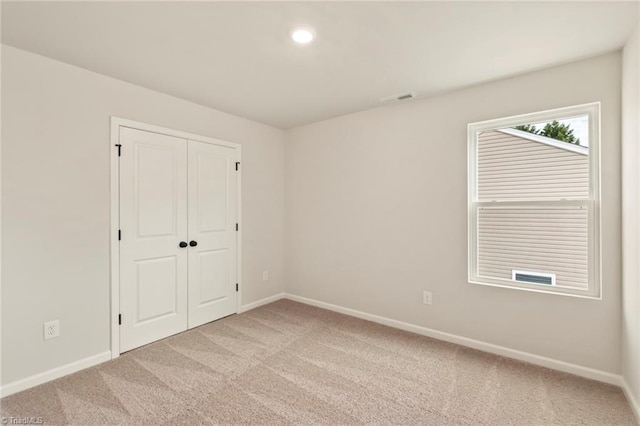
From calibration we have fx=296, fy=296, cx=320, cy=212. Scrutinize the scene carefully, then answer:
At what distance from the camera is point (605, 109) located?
2223 mm

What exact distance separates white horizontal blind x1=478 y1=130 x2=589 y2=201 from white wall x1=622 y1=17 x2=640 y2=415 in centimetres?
31

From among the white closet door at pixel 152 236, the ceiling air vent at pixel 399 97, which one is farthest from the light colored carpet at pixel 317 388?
the ceiling air vent at pixel 399 97

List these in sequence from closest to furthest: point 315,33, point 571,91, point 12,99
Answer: point 315,33
point 12,99
point 571,91

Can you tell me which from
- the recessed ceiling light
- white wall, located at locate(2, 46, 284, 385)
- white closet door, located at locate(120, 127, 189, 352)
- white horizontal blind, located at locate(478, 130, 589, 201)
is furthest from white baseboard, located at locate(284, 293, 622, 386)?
the recessed ceiling light

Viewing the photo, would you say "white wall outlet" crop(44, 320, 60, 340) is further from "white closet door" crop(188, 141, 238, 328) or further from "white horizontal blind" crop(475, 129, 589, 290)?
"white horizontal blind" crop(475, 129, 589, 290)

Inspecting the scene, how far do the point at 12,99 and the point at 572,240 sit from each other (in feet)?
14.4

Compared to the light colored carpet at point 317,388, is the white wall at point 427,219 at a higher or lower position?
higher

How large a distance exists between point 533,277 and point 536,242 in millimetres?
305

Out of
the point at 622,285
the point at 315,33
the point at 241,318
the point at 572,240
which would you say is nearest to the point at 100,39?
the point at 315,33

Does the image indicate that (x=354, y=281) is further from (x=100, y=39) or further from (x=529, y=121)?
(x=100, y=39)

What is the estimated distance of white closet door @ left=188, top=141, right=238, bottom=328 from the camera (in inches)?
128

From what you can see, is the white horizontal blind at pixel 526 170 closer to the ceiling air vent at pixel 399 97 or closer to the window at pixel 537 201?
the window at pixel 537 201

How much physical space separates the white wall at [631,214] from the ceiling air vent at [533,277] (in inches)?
17.0

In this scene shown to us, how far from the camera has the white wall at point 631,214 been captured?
1.88 meters
